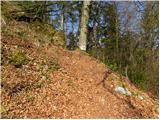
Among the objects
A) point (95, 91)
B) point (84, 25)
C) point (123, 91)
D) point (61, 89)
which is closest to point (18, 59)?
point (61, 89)

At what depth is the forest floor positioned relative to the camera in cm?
807

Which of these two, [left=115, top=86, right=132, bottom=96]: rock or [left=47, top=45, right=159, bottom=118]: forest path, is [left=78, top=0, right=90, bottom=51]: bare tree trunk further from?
[left=115, top=86, right=132, bottom=96]: rock

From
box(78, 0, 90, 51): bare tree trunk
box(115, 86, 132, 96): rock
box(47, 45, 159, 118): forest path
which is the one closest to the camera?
box(47, 45, 159, 118): forest path

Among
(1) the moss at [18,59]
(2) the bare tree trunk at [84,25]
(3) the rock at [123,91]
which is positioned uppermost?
(2) the bare tree trunk at [84,25]

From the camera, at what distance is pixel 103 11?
18.2m

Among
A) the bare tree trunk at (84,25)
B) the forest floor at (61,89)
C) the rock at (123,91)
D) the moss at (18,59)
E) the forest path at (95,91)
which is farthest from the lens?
the bare tree trunk at (84,25)

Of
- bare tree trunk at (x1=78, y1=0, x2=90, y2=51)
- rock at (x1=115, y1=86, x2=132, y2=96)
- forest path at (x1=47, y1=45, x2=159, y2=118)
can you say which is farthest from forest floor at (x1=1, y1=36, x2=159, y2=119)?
bare tree trunk at (x1=78, y1=0, x2=90, y2=51)

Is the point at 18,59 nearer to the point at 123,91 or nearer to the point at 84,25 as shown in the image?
the point at 123,91

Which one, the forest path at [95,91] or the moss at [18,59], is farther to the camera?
the moss at [18,59]

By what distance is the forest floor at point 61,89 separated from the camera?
26.5 feet

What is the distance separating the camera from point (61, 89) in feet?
30.4

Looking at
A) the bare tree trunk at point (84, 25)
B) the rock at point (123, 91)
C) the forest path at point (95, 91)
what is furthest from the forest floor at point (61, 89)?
the bare tree trunk at point (84, 25)

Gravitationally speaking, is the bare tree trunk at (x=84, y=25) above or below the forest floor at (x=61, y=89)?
above

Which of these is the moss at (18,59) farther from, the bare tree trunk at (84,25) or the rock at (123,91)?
the bare tree trunk at (84,25)
